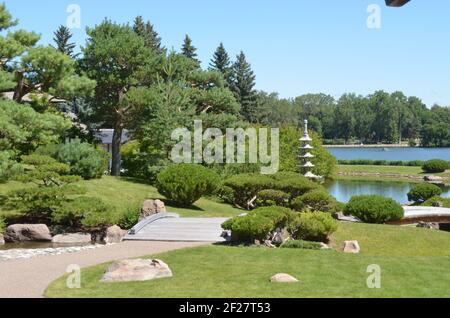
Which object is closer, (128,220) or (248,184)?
(128,220)

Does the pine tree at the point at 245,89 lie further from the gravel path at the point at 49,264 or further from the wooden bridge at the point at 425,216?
the gravel path at the point at 49,264

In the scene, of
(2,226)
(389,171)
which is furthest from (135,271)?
(389,171)

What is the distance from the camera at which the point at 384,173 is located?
65750 mm

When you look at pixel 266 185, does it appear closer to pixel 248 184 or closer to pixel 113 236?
pixel 248 184

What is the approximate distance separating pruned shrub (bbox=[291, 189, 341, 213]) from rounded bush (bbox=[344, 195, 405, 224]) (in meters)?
1.64

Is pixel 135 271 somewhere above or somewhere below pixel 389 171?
above

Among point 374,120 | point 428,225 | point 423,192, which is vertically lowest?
point 428,225

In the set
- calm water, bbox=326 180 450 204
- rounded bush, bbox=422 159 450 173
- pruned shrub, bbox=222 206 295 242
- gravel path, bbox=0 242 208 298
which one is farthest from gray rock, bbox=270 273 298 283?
rounded bush, bbox=422 159 450 173

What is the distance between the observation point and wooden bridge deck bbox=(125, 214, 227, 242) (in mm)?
17188

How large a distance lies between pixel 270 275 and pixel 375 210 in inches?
515

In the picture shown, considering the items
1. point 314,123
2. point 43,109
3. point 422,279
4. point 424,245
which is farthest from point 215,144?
point 314,123

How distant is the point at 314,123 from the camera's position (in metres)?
126
